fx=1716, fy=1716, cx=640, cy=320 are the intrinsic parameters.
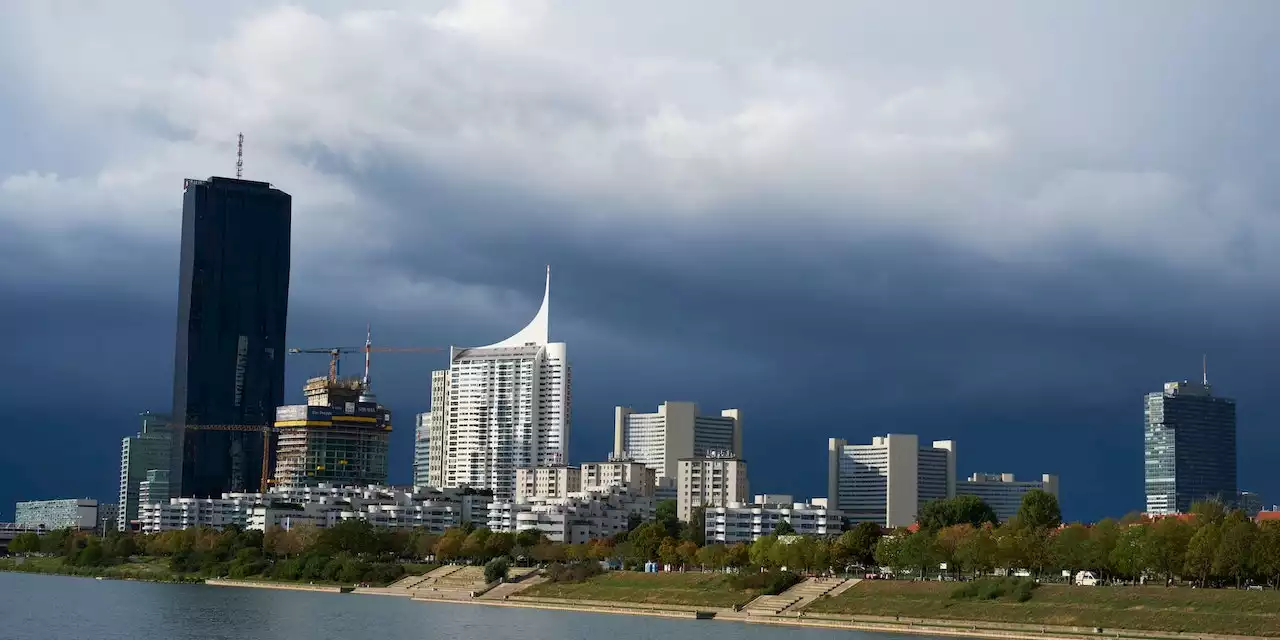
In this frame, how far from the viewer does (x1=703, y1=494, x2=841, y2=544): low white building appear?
15838 centimetres

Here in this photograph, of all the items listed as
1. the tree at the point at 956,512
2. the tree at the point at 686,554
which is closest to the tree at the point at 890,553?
the tree at the point at 686,554

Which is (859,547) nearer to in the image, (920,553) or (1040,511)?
(920,553)

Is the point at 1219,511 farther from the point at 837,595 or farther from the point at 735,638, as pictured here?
the point at 735,638

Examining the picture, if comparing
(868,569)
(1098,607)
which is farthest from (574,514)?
(1098,607)

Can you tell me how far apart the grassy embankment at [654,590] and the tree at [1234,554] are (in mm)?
30658

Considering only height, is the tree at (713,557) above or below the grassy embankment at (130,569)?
above

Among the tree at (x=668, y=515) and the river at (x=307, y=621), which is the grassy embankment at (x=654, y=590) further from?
the tree at (x=668, y=515)

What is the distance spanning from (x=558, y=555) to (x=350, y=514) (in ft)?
178

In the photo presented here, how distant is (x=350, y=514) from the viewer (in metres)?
190

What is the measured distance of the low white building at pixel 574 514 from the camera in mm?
170250

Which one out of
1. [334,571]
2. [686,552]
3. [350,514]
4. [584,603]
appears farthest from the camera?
[350,514]

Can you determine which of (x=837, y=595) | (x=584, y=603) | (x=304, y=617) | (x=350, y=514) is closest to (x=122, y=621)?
(x=304, y=617)

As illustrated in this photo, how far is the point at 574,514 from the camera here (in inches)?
6816

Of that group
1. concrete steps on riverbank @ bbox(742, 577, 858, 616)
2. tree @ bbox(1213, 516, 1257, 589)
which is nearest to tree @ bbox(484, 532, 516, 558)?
concrete steps on riverbank @ bbox(742, 577, 858, 616)
